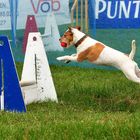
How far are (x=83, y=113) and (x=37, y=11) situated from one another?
5389 mm

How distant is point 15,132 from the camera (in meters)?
5.95

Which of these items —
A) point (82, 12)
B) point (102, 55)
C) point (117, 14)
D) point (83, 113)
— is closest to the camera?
point (83, 113)

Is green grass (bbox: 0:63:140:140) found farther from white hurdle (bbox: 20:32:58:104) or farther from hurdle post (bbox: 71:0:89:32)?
hurdle post (bbox: 71:0:89:32)

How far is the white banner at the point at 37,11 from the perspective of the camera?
40.7 feet

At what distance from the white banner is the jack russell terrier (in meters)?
4.06

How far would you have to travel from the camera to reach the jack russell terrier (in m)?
8.09

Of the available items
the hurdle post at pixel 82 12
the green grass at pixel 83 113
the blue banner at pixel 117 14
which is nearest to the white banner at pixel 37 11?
the hurdle post at pixel 82 12

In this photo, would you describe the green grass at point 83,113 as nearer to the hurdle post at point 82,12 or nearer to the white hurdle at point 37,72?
the white hurdle at point 37,72

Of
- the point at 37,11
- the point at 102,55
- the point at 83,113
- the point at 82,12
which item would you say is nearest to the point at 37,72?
the point at 102,55

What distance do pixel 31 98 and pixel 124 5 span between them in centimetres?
375

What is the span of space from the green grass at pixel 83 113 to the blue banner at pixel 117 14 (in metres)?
0.92

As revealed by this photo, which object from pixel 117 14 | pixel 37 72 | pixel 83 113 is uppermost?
pixel 117 14

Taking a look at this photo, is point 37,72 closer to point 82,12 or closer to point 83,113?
point 83,113

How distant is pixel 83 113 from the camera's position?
295 inches
